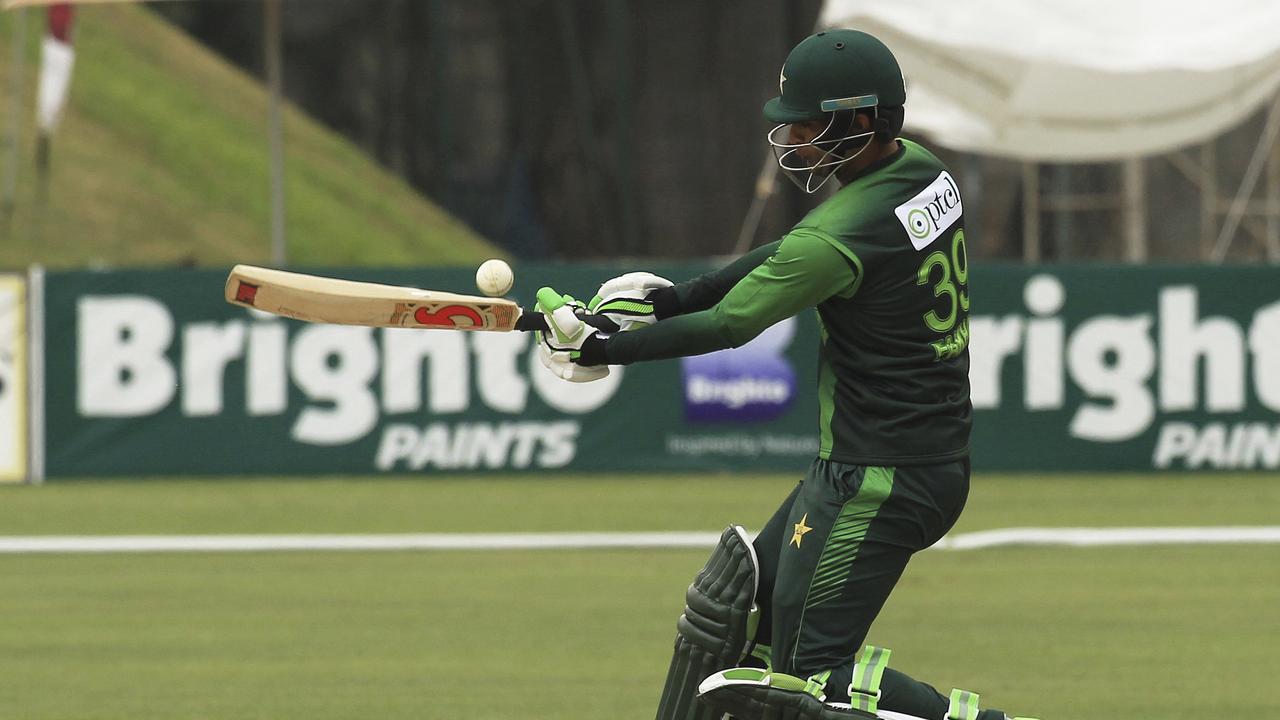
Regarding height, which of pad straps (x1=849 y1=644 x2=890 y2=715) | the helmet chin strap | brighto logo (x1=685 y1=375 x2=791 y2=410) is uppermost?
the helmet chin strap

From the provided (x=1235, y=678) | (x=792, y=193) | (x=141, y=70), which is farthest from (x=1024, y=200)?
(x=1235, y=678)

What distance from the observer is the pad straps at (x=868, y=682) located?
4.82 m

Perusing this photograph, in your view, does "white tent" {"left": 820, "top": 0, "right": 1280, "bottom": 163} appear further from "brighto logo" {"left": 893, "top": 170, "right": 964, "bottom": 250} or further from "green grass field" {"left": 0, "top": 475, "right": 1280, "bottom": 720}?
"brighto logo" {"left": 893, "top": 170, "right": 964, "bottom": 250}

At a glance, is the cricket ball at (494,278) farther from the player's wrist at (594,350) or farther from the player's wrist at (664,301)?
the player's wrist at (664,301)

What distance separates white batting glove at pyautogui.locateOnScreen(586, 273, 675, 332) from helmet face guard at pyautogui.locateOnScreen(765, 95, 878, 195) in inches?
18.4

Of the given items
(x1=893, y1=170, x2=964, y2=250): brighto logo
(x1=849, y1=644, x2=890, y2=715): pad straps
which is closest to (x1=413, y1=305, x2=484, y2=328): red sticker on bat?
(x1=893, y1=170, x2=964, y2=250): brighto logo

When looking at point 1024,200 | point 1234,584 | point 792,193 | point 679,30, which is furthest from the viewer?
point 679,30

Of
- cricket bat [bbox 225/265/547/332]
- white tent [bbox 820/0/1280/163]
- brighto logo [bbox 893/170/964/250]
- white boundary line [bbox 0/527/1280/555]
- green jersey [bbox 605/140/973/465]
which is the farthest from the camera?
white tent [bbox 820/0/1280/163]

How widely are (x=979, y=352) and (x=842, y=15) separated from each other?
452 centimetres

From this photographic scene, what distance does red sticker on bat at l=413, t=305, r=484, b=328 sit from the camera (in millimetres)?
5121

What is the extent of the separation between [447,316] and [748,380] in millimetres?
9168

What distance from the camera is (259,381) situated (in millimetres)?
14164

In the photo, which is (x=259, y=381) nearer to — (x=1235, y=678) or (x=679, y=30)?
(x=1235, y=678)

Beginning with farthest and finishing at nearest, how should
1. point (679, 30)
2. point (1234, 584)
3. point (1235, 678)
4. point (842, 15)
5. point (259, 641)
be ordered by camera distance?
point (679, 30)
point (842, 15)
point (1234, 584)
point (259, 641)
point (1235, 678)
